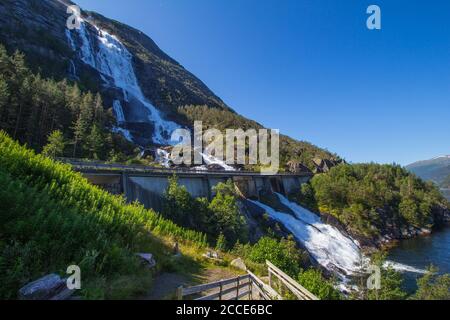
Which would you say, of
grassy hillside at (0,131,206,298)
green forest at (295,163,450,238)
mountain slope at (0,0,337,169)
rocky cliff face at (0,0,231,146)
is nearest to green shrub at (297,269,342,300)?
grassy hillside at (0,131,206,298)

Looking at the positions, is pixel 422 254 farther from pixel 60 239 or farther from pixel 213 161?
pixel 60 239

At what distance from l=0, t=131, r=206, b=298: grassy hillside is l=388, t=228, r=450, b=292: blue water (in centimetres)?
3455

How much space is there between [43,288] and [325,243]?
4375cm

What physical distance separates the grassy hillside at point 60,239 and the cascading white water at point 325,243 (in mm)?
32185

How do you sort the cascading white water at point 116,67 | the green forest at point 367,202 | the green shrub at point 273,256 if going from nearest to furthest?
the green shrub at point 273,256 < the green forest at point 367,202 < the cascading white water at point 116,67

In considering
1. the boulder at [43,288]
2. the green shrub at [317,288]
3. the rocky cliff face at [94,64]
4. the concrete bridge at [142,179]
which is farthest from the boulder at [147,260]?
the rocky cliff face at [94,64]

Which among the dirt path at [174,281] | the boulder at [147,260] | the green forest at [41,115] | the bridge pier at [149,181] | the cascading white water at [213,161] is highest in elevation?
the green forest at [41,115]

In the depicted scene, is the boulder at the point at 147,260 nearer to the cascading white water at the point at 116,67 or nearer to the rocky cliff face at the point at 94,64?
the rocky cliff face at the point at 94,64

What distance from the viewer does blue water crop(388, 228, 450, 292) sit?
37.1m

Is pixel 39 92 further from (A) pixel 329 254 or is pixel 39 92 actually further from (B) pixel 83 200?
(A) pixel 329 254

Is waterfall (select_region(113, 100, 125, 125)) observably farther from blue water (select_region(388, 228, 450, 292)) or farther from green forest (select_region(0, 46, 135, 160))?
blue water (select_region(388, 228, 450, 292))

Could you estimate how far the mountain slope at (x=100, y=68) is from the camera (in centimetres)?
8812
